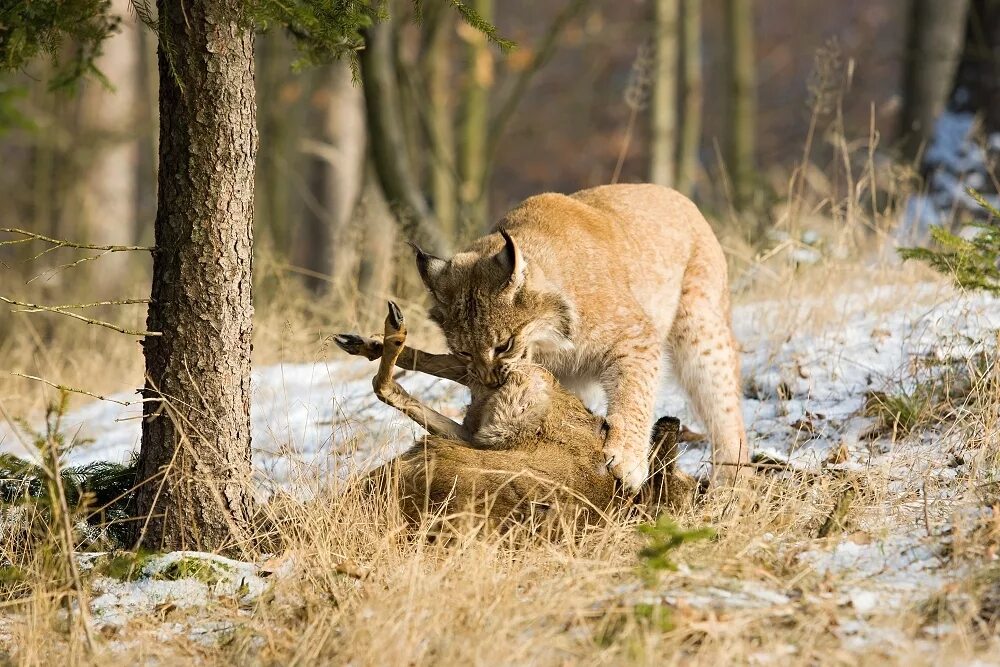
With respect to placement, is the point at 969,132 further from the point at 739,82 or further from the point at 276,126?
the point at 276,126

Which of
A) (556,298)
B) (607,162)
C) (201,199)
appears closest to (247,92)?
(201,199)

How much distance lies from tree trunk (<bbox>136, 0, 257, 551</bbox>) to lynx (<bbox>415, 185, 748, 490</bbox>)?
3.13ft

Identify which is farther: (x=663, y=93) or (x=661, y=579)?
(x=663, y=93)

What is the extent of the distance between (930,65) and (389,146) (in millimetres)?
5432

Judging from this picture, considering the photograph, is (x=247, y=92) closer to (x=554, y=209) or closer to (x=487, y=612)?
(x=554, y=209)

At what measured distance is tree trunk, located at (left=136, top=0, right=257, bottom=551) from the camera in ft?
12.3

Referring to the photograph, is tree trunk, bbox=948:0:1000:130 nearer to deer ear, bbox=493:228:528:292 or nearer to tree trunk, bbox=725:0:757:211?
deer ear, bbox=493:228:528:292

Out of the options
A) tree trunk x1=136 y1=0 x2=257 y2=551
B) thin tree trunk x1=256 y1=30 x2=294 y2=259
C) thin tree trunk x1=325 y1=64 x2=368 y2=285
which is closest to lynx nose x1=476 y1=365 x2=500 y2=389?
tree trunk x1=136 y1=0 x2=257 y2=551

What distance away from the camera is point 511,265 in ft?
14.0

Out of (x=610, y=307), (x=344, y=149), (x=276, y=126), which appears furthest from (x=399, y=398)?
(x=276, y=126)

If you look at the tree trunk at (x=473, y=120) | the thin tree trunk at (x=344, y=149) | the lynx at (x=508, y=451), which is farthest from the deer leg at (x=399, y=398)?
the thin tree trunk at (x=344, y=149)

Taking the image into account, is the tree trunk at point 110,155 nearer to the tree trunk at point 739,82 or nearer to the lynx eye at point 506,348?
the tree trunk at point 739,82

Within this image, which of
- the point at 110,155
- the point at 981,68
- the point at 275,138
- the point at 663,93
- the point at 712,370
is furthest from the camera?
the point at 275,138

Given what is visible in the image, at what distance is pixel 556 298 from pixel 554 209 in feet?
1.95
